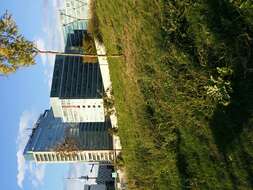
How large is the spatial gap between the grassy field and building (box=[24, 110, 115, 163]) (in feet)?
154

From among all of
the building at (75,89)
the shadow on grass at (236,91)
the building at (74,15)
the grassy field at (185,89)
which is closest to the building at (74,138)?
the building at (75,89)

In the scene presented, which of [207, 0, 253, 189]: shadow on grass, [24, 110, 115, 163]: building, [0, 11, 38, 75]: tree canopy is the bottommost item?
[207, 0, 253, 189]: shadow on grass

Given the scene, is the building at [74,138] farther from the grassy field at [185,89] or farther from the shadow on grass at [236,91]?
the shadow on grass at [236,91]

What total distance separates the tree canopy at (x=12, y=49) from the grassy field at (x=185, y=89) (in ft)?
12.9

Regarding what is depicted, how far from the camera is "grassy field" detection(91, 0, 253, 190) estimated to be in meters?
13.7

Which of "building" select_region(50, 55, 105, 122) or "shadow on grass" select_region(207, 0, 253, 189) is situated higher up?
"building" select_region(50, 55, 105, 122)

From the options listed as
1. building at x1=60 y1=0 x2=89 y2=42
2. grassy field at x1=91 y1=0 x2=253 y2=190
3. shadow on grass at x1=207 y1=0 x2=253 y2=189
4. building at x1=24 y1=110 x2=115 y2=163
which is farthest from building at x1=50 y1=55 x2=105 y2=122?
shadow on grass at x1=207 y1=0 x2=253 y2=189

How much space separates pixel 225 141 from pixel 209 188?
5.79 feet

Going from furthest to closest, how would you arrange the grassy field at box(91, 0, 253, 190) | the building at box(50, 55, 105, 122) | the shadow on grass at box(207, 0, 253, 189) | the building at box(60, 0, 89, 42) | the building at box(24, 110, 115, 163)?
the building at box(24, 110, 115, 163) < the building at box(50, 55, 105, 122) < the building at box(60, 0, 89, 42) < the grassy field at box(91, 0, 253, 190) < the shadow on grass at box(207, 0, 253, 189)

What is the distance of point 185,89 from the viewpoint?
16.4 metres

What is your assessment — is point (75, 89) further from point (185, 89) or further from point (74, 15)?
point (185, 89)

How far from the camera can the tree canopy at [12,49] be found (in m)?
17.4

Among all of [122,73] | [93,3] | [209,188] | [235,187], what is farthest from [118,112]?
[235,187]

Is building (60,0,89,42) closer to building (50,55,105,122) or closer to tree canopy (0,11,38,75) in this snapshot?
building (50,55,105,122)
